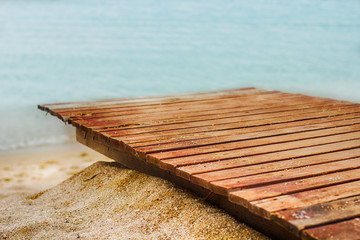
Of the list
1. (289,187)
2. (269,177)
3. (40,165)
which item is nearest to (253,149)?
(269,177)

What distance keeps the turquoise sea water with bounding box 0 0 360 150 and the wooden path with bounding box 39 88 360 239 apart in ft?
13.0

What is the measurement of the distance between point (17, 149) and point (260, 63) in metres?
8.34

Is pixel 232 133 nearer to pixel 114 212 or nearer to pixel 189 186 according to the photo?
pixel 189 186

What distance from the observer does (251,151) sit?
2238 mm

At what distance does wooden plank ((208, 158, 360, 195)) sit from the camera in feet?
5.78

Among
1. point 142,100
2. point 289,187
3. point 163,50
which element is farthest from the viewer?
point 163,50

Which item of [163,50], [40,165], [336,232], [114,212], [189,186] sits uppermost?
[163,50]

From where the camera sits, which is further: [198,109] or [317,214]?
[198,109]

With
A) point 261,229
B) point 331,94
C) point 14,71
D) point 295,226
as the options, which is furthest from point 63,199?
point 14,71

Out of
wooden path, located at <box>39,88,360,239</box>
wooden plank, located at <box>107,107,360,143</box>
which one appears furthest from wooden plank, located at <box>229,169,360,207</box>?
wooden plank, located at <box>107,107,360,143</box>

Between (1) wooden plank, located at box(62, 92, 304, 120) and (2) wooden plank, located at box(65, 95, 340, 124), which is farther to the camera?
A: (1) wooden plank, located at box(62, 92, 304, 120)

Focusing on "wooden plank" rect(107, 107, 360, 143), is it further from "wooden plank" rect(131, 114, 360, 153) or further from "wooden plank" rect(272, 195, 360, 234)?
Result: "wooden plank" rect(272, 195, 360, 234)

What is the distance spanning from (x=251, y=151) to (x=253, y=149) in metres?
0.04

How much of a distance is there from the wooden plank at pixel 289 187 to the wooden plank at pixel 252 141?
0.53m
